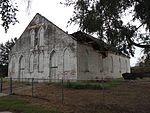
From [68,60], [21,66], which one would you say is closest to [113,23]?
[68,60]

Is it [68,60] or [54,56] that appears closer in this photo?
[68,60]

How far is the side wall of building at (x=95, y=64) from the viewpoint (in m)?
34.2

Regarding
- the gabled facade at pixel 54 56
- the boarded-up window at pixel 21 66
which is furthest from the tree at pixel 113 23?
the boarded-up window at pixel 21 66

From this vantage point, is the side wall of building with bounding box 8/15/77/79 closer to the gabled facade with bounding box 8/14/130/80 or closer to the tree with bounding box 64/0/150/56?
the gabled facade with bounding box 8/14/130/80

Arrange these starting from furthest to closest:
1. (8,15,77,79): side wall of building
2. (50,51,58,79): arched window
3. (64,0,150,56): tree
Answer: (50,51,58,79): arched window, (8,15,77,79): side wall of building, (64,0,150,56): tree

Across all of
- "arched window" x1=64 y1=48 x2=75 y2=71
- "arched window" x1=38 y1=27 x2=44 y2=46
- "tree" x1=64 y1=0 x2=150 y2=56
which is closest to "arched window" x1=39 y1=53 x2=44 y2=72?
"arched window" x1=38 y1=27 x2=44 y2=46

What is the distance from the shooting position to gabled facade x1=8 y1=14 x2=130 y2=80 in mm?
33781

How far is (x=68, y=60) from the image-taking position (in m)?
33.8

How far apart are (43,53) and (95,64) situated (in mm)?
8224

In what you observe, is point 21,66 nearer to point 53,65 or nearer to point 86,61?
point 53,65

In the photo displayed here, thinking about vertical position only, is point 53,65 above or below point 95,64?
below

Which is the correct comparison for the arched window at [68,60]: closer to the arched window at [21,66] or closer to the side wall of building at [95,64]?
the side wall of building at [95,64]

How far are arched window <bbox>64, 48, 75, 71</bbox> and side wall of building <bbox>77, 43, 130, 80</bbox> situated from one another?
957mm

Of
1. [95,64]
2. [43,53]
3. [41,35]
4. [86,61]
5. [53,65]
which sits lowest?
[53,65]
